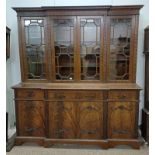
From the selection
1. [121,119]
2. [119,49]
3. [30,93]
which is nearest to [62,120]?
[30,93]

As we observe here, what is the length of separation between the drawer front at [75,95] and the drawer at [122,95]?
0.16 meters

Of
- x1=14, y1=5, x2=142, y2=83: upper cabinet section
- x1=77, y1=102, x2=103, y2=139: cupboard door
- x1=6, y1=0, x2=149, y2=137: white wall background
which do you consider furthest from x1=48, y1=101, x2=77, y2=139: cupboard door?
x1=6, y1=0, x2=149, y2=137: white wall background

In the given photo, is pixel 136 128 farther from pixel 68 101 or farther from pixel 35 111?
pixel 35 111

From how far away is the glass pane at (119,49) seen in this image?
10.1 feet

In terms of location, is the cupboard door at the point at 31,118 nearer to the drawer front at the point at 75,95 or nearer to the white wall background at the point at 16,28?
the drawer front at the point at 75,95

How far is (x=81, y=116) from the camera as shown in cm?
303

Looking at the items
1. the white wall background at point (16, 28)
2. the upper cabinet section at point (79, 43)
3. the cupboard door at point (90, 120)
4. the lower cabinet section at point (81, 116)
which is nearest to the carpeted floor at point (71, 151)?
the lower cabinet section at point (81, 116)

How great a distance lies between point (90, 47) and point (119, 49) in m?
0.45

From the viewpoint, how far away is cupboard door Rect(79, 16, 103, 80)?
121 inches

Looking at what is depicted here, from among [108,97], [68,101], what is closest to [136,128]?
[108,97]

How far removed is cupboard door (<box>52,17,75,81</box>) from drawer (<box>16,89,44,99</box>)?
0.36 m

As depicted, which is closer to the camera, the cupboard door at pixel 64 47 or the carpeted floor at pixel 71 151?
the carpeted floor at pixel 71 151

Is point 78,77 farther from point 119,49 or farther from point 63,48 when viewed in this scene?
point 119,49
